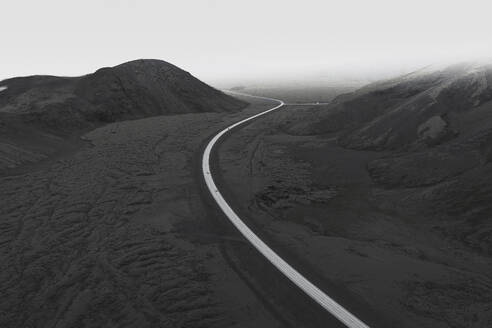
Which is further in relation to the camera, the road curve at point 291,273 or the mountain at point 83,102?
the mountain at point 83,102

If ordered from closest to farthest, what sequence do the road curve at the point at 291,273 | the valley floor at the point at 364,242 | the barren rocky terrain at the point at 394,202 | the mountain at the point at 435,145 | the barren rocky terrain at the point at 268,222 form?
1. the road curve at the point at 291,273
2. the valley floor at the point at 364,242
3. the barren rocky terrain at the point at 268,222
4. the barren rocky terrain at the point at 394,202
5. the mountain at the point at 435,145

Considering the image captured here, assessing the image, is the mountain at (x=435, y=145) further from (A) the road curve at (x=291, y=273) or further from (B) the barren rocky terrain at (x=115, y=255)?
(B) the barren rocky terrain at (x=115, y=255)

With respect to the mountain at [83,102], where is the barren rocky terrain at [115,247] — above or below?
below

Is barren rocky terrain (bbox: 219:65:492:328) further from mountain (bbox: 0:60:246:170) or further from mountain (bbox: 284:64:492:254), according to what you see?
mountain (bbox: 0:60:246:170)

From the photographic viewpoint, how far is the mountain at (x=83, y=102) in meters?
21.4

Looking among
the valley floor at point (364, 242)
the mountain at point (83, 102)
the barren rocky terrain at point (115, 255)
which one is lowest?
the valley floor at point (364, 242)

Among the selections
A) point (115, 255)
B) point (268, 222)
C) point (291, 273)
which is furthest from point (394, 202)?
point (115, 255)

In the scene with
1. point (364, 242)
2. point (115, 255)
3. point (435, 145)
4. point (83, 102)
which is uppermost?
point (83, 102)

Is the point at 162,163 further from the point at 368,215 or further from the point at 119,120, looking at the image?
the point at 119,120

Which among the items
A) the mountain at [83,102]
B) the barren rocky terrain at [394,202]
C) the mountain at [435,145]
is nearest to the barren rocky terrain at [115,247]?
the mountain at [83,102]

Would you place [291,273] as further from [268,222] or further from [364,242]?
[268,222]

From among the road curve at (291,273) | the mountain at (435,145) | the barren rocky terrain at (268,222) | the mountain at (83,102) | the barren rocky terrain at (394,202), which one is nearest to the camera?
the road curve at (291,273)

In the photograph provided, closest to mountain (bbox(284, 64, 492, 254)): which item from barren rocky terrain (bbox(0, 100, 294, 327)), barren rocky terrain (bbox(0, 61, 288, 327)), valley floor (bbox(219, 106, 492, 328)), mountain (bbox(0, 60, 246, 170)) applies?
valley floor (bbox(219, 106, 492, 328))

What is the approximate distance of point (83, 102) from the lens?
109 feet
